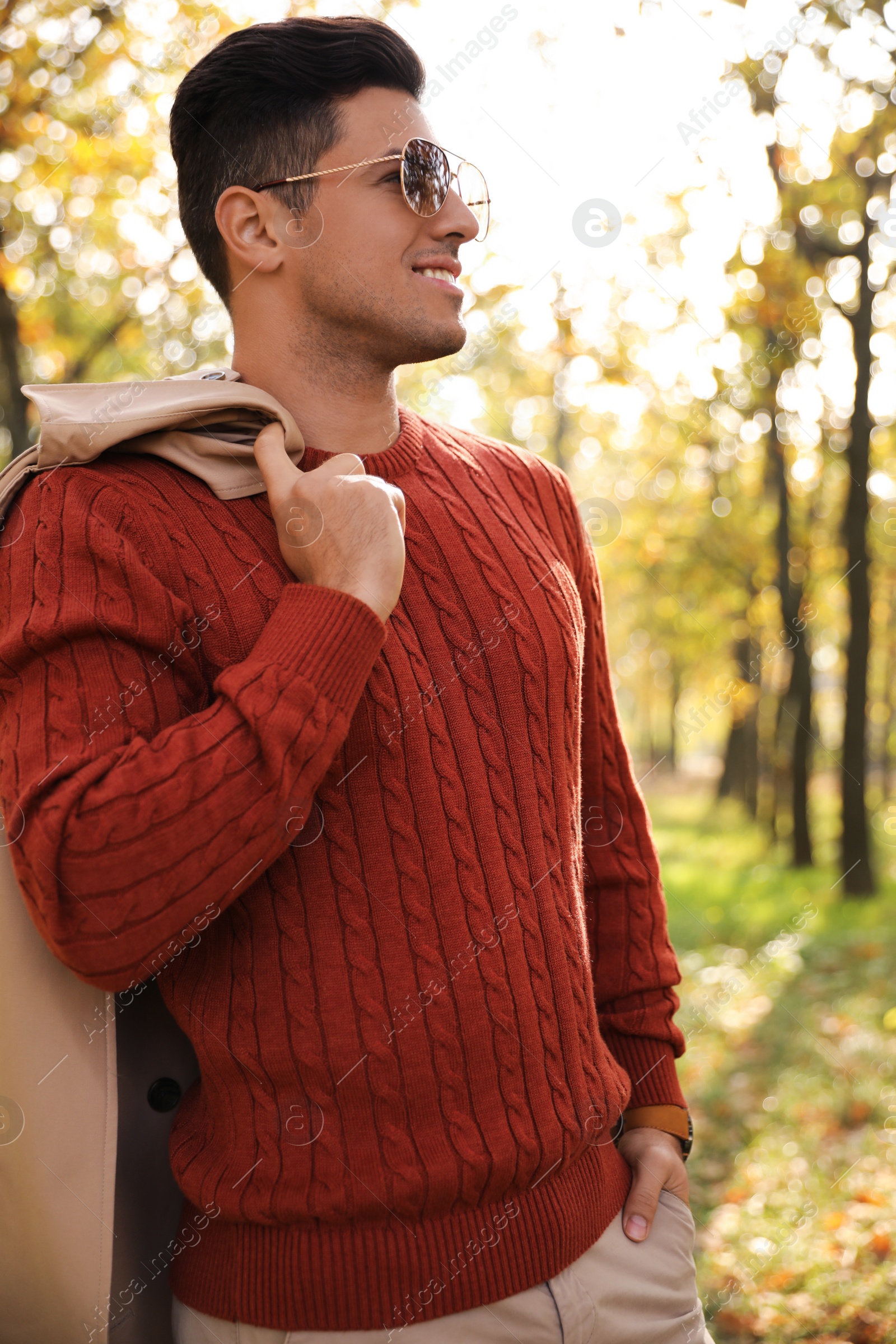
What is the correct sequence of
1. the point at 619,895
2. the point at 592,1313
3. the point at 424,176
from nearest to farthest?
the point at 592,1313, the point at 424,176, the point at 619,895

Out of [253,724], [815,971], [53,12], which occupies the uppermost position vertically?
[53,12]

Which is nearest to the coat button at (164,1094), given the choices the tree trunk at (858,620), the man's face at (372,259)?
the man's face at (372,259)

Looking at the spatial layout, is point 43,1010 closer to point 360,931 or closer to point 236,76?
point 360,931

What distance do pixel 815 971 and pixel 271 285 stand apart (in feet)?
23.4

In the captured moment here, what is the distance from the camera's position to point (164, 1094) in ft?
6.23

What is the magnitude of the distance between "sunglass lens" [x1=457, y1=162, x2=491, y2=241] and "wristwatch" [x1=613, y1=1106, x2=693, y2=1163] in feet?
5.89

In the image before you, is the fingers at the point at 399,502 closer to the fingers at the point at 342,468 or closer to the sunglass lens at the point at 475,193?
the fingers at the point at 342,468

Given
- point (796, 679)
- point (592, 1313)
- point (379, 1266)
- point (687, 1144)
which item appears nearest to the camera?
point (379, 1266)

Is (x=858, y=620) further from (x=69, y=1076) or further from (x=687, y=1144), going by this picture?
(x=69, y=1076)

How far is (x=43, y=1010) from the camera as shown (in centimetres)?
166

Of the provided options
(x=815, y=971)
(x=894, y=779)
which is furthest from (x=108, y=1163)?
(x=894, y=779)

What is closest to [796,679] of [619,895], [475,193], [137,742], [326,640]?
[619,895]

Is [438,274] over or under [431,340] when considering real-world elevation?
over

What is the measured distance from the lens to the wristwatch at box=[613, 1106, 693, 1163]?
206 centimetres
